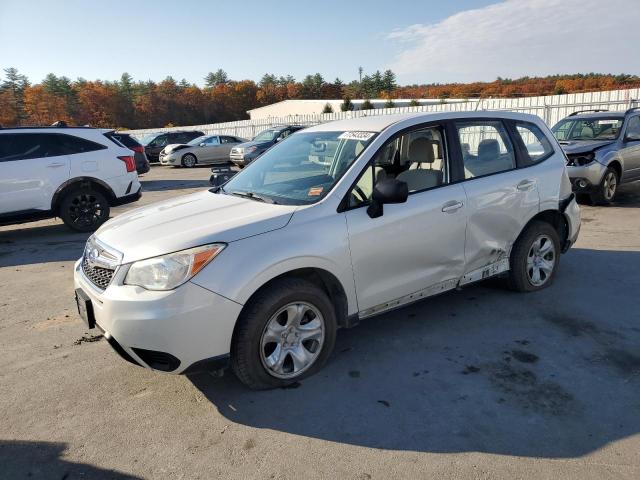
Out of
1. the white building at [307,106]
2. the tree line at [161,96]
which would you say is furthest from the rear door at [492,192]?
the tree line at [161,96]

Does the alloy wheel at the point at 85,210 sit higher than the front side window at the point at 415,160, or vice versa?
the front side window at the point at 415,160

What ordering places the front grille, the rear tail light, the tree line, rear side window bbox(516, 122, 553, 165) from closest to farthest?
the front grille, rear side window bbox(516, 122, 553, 165), the rear tail light, the tree line

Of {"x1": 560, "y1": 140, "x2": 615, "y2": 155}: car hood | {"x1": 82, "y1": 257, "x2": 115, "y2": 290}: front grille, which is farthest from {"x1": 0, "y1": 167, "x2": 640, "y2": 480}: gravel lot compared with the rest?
{"x1": 560, "y1": 140, "x2": 615, "y2": 155}: car hood

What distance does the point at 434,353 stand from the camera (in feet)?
12.6

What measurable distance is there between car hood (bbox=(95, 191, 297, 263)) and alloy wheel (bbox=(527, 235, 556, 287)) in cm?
271

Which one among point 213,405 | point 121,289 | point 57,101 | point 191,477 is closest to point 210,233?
point 121,289

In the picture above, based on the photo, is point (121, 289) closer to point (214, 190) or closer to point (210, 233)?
point (210, 233)

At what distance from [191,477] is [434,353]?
2.03m

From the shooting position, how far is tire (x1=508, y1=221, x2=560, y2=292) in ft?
A: 15.5

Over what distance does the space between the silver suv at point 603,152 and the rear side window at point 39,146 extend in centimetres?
912

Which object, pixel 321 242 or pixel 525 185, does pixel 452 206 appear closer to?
pixel 525 185

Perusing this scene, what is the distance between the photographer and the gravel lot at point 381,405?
266cm

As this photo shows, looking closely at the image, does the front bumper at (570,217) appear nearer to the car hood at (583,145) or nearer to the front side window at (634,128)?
the car hood at (583,145)

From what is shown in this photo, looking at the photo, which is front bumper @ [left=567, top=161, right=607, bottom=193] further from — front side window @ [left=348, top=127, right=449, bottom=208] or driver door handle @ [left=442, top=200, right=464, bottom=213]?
driver door handle @ [left=442, top=200, right=464, bottom=213]
